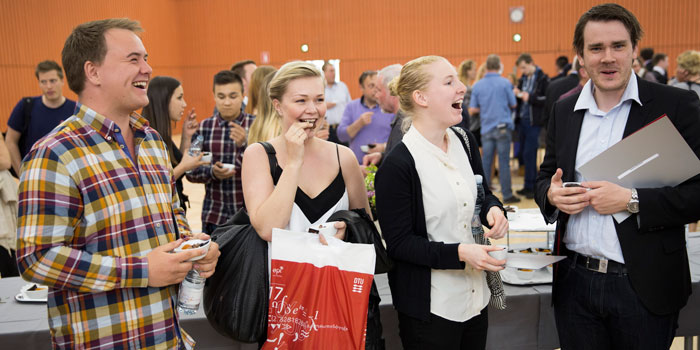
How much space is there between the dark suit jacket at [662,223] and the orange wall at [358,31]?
1425 centimetres

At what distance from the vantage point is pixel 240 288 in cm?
179

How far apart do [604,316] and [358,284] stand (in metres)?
0.90

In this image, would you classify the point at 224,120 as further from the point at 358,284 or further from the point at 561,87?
the point at 561,87

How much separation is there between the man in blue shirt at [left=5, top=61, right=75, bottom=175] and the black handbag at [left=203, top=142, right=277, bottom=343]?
3.54 metres

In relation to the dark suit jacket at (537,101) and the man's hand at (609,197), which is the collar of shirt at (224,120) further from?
the dark suit jacket at (537,101)

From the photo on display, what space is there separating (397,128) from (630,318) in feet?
5.17

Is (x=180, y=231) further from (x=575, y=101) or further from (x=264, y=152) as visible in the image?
(x=575, y=101)

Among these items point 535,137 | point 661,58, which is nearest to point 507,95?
point 535,137

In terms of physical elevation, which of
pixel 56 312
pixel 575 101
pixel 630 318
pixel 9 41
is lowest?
pixel 630 318

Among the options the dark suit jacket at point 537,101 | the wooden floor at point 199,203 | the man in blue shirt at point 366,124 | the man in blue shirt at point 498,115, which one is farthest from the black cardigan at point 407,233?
the dark suit jacket at point 537,101

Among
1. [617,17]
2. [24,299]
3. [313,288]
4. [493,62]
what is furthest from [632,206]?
[493,62]

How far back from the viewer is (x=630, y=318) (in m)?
1.83

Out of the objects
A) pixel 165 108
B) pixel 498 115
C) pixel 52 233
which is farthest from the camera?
pixel 498 115

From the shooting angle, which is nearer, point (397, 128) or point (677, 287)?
point (677, 287)
